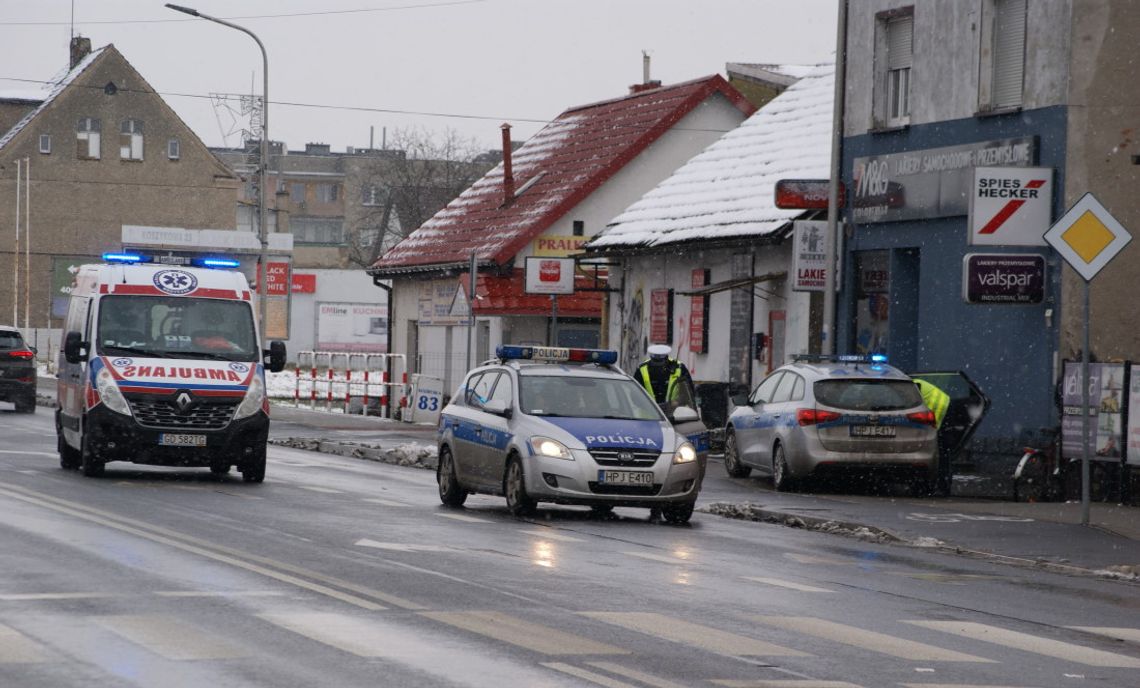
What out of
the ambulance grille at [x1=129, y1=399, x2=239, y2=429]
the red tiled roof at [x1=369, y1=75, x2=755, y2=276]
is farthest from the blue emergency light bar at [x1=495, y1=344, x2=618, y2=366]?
the red tiled roof at [x1=369, y1=75, x2=755, y2=276]

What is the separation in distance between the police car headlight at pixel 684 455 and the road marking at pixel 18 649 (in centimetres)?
959

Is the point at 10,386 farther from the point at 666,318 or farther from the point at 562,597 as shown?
the point at 562,597

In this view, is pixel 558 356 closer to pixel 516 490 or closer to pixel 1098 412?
pixel 516 490

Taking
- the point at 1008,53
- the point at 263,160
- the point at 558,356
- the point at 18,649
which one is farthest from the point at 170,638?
the point at 263,160

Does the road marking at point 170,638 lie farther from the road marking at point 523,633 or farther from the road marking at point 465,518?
the road marking at point 465,518

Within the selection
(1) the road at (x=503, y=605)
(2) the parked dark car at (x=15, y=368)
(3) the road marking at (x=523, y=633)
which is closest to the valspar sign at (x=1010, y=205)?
(1) the road at (x=503, y=605)

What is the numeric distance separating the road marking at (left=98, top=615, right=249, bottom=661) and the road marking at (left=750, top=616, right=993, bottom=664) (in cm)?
316

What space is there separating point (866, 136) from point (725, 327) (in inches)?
256

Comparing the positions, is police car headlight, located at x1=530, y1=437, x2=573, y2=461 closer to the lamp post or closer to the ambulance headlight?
the ambulance headlight

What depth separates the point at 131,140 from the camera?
8906 cm

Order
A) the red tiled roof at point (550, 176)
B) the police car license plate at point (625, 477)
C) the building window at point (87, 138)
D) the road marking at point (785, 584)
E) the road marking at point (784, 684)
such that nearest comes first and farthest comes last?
the road marking at point (784, 684) < the road marking at point (785, 584) < the police car license plate at point (625, 477) < the red tiled roof at point (550, 176) < the building window at point (87, 138)

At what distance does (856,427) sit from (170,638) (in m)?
14.3

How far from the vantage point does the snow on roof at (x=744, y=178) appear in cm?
3441

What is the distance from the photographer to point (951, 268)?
27391 mm
